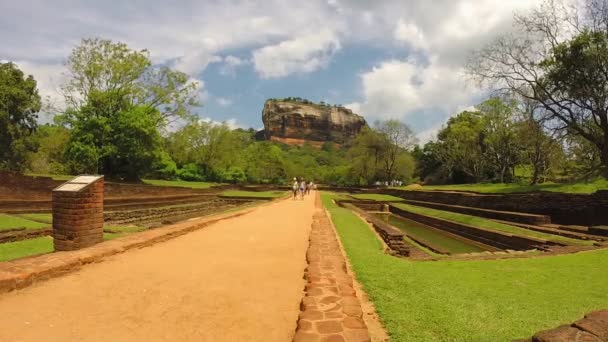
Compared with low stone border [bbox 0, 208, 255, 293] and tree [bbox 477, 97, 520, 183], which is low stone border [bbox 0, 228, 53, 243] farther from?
tree [bbox 477, 97, 520, 183]

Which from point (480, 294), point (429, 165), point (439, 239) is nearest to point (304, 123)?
point (429, 165)

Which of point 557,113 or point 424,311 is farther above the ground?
point 557,113

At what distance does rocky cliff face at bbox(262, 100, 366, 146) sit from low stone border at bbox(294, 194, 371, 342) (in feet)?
435

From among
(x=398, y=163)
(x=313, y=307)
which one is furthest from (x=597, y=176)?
(x=398, y=163)

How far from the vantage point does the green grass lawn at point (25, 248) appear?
644 cm

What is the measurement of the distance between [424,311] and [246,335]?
1.72m

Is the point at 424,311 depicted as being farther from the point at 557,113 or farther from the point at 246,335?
the point at 557,113

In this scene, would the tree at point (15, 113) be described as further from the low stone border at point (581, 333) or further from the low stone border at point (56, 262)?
the low stone border at point (581, 333)

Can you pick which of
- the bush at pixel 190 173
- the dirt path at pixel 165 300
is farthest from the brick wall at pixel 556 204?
the bush at pixel 190 173

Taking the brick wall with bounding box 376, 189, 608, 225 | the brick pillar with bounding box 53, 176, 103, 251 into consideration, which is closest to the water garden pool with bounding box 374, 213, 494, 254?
the brick wall with bounding box 376, 189, 608, 225

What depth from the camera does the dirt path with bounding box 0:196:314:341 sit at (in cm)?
297

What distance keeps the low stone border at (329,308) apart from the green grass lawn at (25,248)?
5167mm

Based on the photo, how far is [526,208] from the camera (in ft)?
51.7

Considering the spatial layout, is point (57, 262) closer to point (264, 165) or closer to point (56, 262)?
point (56, 262)
